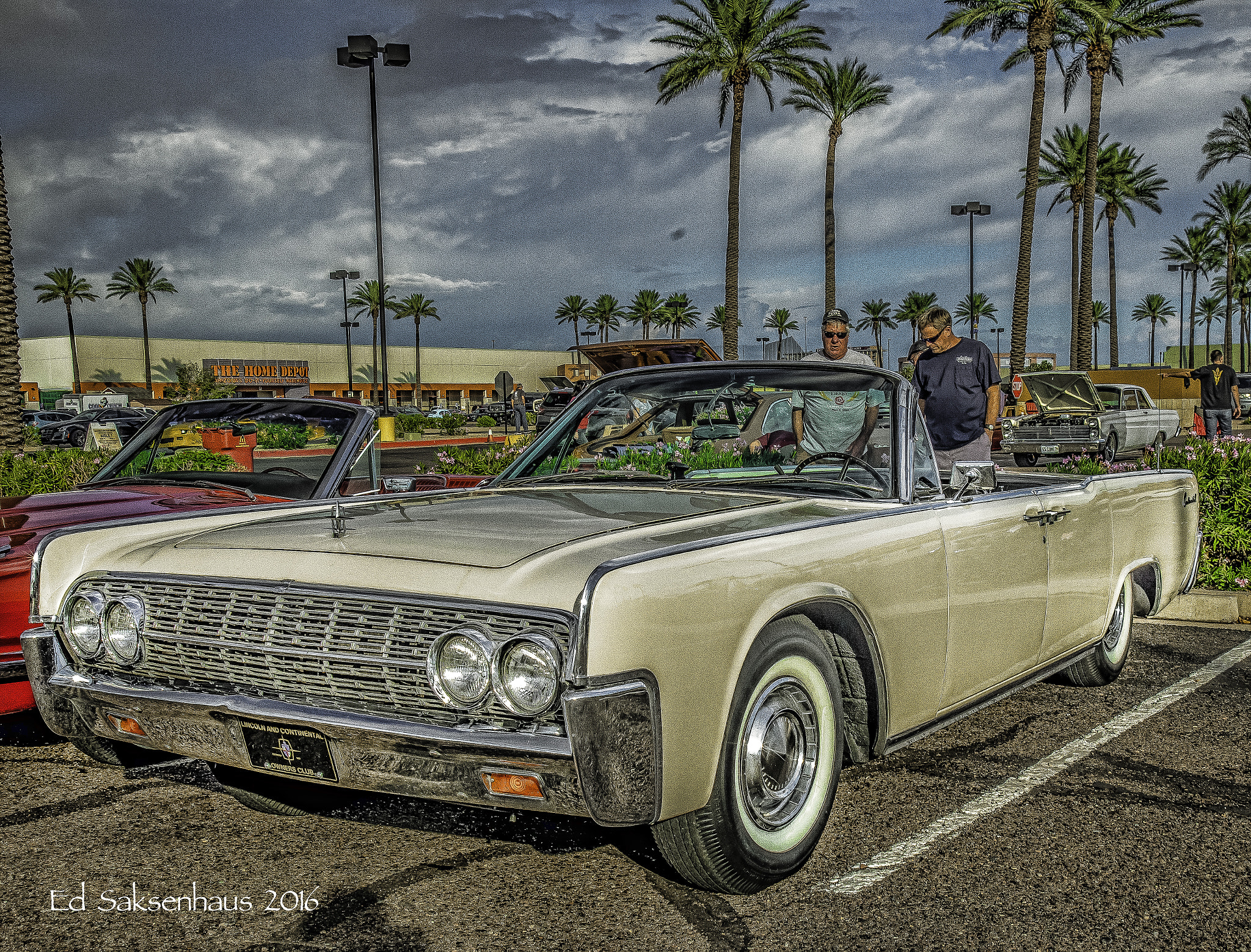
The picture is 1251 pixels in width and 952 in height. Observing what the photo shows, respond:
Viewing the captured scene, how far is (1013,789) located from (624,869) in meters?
1.54

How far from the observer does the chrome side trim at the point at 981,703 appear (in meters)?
3.51

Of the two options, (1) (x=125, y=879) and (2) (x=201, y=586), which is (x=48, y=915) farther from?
(2) (x=201, y=586)

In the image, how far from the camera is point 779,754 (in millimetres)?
3096

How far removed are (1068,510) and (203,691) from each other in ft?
11.1

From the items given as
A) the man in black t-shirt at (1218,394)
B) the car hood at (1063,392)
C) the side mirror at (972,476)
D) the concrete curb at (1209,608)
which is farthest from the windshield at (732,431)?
the car hood at (1063,392)

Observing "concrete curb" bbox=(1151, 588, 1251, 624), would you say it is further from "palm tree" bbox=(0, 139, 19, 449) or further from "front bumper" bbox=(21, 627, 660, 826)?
"palm tree" bbox=(0, 139, 19, 449)

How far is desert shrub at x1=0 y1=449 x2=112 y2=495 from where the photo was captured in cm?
981

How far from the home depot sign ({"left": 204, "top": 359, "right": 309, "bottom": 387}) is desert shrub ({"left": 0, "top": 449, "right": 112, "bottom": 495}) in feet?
232

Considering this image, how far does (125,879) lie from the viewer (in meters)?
3.19

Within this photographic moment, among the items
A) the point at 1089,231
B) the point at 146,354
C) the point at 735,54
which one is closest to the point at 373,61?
the point at 735,54

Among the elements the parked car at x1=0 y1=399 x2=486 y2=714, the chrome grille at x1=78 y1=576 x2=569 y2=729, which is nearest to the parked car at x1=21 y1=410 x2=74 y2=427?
the parked car at x1=0 y1=399 x2=486 y2=714

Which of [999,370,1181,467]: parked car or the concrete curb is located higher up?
[999,370,1181,467]: parked car

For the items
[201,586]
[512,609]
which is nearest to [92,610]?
[201,586]

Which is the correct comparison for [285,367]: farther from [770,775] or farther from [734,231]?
[770,775]
